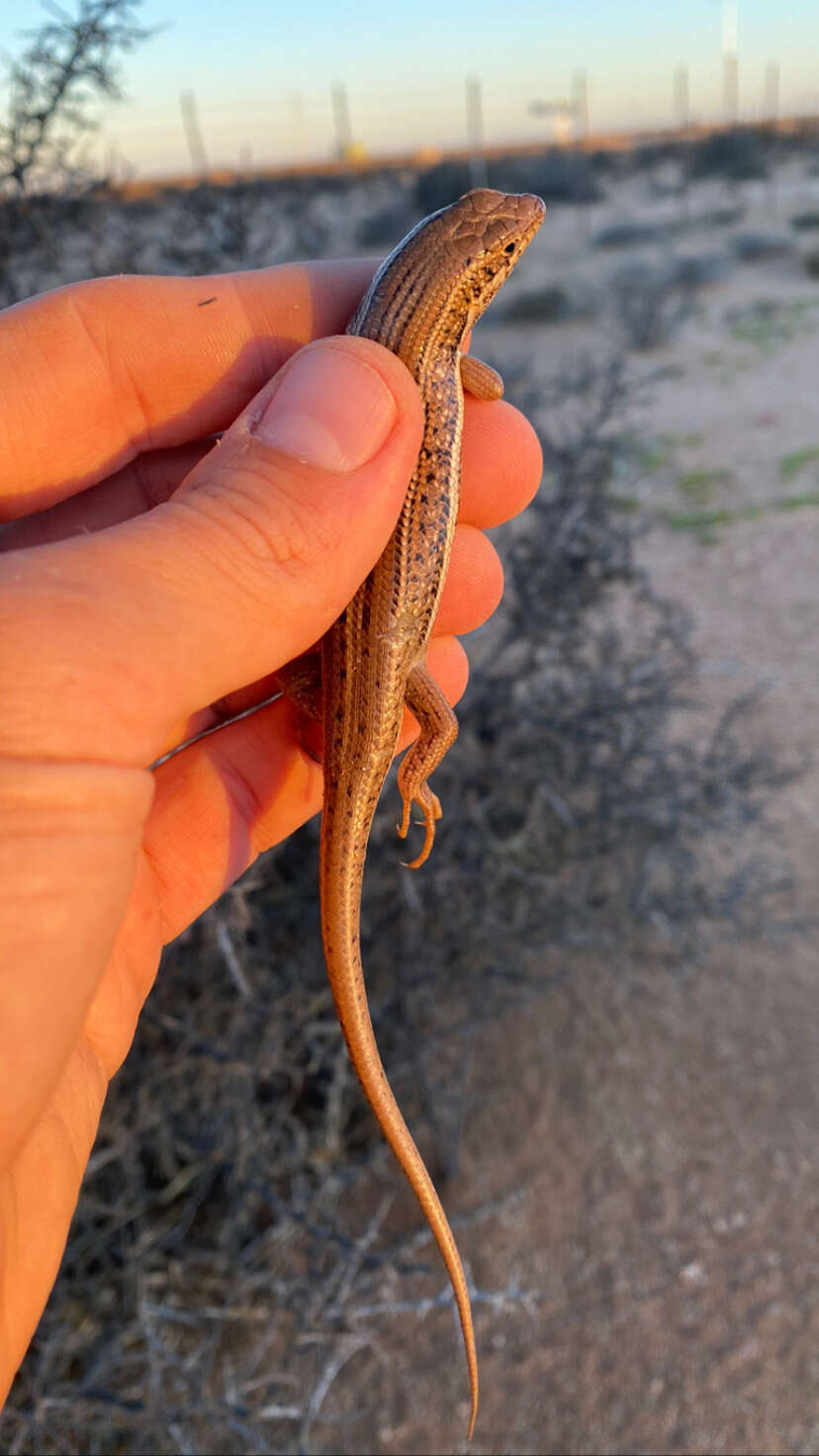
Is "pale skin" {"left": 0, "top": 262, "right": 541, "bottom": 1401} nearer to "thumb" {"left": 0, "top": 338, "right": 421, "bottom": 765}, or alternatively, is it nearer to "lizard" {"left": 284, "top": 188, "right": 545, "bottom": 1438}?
"thumb" {"left": 0, "top": 338, "right": 421, "bottom": 765}

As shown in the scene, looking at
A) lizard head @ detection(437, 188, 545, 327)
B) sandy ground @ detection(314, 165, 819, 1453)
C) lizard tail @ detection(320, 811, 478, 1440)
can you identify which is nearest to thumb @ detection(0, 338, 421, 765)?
lizard tail @ detection(320, 811, 478, 1440)

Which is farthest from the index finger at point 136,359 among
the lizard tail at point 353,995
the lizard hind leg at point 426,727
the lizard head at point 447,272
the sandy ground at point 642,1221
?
the sandy ground at point 642,1221

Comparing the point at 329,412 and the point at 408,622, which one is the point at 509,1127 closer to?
the point at 408,622

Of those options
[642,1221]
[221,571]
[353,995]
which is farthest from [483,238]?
[642,1221]

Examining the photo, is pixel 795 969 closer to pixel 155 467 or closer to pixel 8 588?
pixel 155 467

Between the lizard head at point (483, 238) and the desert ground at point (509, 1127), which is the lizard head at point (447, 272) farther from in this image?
the desert ground at point (509, 1127)
